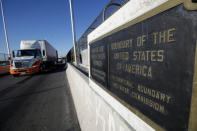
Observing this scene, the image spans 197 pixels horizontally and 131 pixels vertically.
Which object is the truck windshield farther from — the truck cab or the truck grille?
the truck grille

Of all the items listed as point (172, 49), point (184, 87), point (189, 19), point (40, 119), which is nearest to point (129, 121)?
point (184, 87)

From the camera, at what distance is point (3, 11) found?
18156 mm

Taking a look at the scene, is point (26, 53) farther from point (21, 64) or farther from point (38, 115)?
point (38, 115)

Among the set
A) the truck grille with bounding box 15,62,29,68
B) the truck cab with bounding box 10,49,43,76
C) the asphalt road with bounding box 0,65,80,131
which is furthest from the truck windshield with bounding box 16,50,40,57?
the asphalt road with bounding box 0,65,80,131

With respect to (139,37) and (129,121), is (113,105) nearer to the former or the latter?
(129,121)

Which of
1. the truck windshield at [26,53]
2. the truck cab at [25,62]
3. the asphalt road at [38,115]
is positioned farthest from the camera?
the truck windshield at [26,53]

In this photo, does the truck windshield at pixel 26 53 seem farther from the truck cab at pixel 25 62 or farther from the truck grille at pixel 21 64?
the truck grille at pixel 21 64

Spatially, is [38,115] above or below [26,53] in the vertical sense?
below

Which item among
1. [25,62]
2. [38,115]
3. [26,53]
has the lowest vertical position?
[38,115]

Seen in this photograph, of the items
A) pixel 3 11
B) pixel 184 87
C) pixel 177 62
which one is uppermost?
pixel 3 11

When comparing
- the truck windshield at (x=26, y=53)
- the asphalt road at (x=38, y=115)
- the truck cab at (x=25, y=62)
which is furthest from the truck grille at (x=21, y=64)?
the asphalt road at (x=38, y=115)

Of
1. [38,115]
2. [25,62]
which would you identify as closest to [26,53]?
[25,62]

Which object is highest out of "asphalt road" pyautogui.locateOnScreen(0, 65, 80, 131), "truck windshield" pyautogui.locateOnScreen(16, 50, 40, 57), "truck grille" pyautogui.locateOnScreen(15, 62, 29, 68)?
"truck windshield" pyautogui.locateOnScreen(16, 50, 40, 57)

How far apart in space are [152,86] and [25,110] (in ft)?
14.8
